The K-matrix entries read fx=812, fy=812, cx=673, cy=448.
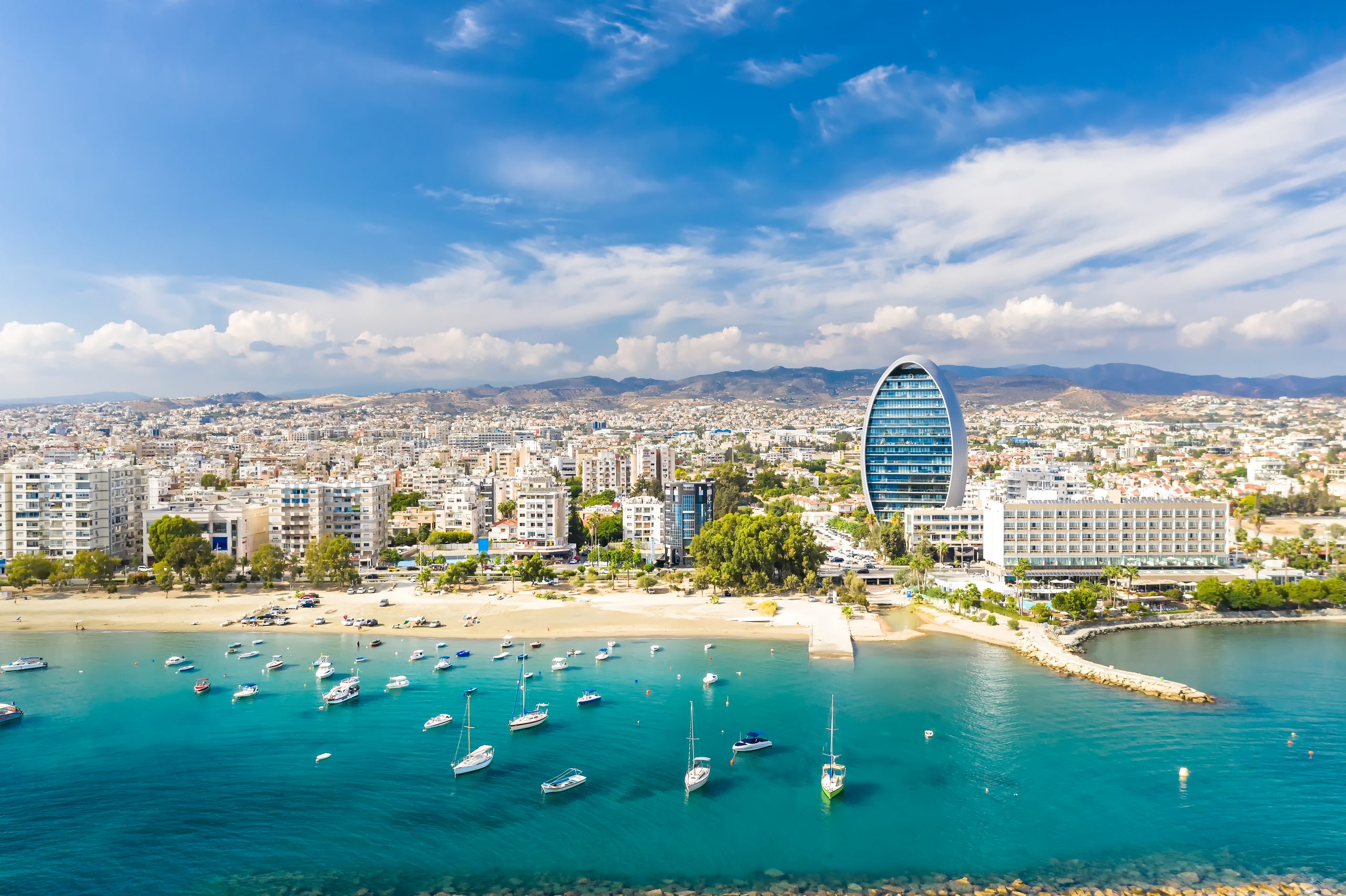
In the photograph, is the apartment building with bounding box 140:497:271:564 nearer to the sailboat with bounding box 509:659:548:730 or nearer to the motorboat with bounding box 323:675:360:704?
the motorboat with bounding box 323:675:360:704

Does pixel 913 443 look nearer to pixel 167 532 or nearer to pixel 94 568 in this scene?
pixel 167 532

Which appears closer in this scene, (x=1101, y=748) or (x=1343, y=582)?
(x=1101, y=748)

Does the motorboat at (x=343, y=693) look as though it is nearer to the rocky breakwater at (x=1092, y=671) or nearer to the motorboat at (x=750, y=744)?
the motorboat at (x=750, y=744)

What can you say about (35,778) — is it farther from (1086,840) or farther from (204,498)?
(204,498)

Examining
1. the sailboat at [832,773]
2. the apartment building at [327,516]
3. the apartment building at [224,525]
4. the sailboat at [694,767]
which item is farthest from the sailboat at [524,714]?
the apartment building at [224,525]

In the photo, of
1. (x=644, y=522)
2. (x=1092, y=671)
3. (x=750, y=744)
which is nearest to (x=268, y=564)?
(x=644, y=522)

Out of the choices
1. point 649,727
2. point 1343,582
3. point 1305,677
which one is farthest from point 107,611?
point 1343,582
